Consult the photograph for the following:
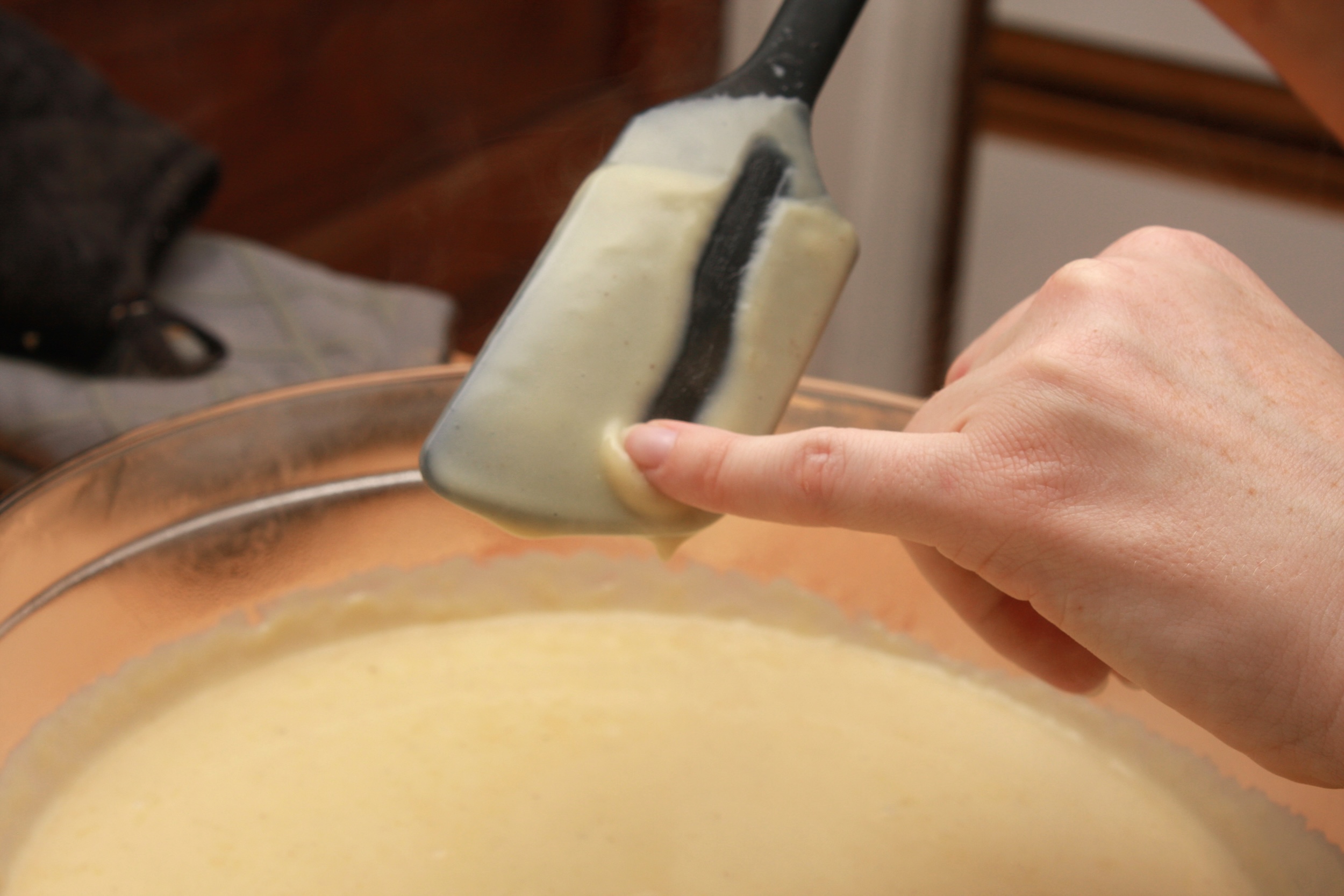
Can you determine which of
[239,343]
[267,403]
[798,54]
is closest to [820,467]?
[798,54]

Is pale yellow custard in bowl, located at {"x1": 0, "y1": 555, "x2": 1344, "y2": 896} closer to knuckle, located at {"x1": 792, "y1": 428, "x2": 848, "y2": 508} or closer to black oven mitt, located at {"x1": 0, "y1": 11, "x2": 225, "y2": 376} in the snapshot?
knuckle, located at {"x1": 792, "y1": 428, "x2": 848, "y2": 508}

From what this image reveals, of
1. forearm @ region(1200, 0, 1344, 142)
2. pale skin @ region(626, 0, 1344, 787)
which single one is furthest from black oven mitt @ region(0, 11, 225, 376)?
forearm @ region(1200, 0, 1344, 142)

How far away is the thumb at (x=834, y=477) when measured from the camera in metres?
0.49

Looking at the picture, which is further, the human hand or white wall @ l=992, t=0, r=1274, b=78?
white wall @ l=992, t=0, r=1274, b=78

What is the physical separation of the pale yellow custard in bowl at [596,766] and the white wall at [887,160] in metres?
0.97

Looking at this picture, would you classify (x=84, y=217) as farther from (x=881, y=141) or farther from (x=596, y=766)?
(x=881, y=141)

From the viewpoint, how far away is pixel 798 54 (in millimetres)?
626

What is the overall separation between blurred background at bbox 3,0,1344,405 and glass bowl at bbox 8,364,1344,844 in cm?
93

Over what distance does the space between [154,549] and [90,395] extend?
1.11 feet

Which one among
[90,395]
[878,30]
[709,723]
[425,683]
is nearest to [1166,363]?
[709,723]

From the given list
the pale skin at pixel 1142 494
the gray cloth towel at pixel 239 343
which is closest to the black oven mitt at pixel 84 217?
the gray cloth towel at pixel 239 343

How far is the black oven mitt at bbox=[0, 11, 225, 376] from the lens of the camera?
1.09 meters

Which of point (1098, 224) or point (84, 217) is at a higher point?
point (84, 217)

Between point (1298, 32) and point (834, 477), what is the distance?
0.51 metres
